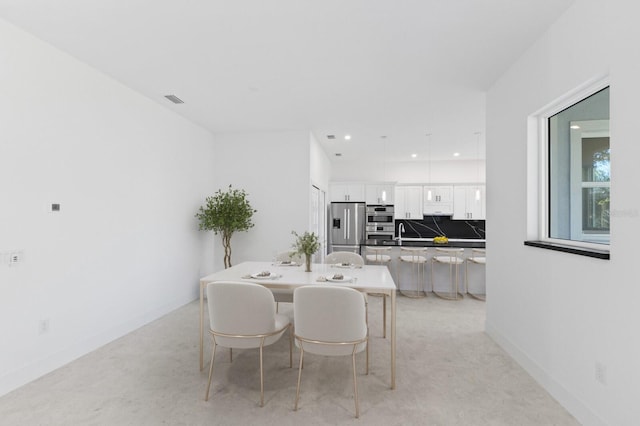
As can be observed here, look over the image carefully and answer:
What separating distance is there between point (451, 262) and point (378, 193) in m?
3.04

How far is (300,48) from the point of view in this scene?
2.83 metres

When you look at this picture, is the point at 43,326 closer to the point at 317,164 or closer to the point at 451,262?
the point at 317,164

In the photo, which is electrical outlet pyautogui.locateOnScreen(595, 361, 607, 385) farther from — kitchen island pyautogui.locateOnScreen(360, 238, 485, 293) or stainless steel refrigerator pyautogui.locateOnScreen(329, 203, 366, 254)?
stainless steel refrigerator pyautogui.locateOnScreen(329, 203, 366, 254)

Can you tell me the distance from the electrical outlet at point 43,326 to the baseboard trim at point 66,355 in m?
0.21

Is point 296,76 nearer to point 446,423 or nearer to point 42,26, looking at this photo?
point 42,26

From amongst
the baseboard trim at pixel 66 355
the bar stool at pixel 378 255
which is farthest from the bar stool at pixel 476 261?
the baseboard trim at pixel 66 355

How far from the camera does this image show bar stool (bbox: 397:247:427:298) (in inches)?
212

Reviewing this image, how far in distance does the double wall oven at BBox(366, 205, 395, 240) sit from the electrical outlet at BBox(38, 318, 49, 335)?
6166mm

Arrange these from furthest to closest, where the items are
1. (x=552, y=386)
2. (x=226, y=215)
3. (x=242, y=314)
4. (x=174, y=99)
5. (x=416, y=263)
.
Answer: (x=416, y=263)
(x=226, y=215)
(x=174, y=99)
(x=552, y=386)
(x=242, y=314)

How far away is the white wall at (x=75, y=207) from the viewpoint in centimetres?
253

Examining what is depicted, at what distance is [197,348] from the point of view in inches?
127

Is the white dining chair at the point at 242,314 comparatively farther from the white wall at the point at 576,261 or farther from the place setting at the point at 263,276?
the white wall at the point at 576,261

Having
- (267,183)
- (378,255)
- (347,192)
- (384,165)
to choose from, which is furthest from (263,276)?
(384,165)

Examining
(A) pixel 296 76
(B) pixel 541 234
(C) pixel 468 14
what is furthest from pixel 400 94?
(B) pixel 541 234
